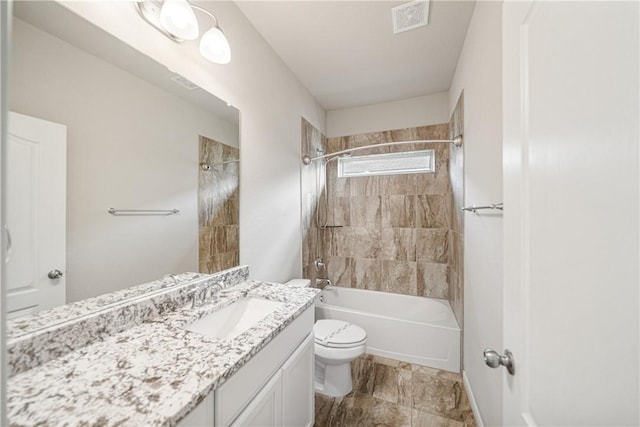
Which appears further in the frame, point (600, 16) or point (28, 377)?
point (28, 377)

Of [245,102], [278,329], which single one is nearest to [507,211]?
[278,329]

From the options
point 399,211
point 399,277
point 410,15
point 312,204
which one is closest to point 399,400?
point 399,277

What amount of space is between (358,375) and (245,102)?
7.50 ft

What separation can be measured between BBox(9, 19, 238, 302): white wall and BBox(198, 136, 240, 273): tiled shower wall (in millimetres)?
61

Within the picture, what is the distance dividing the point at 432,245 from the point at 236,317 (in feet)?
7.15

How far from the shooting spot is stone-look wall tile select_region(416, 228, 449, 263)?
2625mm

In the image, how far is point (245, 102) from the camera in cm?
162

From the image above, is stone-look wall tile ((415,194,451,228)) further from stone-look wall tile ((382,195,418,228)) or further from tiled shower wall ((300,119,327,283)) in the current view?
tiled shower wall ((300,119,327,283))

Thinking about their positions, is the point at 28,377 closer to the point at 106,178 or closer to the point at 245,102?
the point at 106,178

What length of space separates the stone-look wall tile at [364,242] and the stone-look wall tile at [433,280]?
0.51m

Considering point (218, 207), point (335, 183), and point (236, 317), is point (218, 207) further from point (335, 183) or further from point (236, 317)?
point (335, 183)

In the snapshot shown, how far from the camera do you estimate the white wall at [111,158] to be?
75 cm

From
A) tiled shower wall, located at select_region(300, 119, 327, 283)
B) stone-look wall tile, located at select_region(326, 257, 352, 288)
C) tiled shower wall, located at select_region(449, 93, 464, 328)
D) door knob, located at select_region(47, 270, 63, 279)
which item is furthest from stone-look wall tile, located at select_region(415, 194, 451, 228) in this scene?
door knob, located at select_region(47, 270, 63, 279)

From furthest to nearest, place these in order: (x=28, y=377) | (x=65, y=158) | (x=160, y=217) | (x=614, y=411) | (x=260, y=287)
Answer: (x=260, y=287)
(x=160, y=217)
(x=65, y=158)
(x=28, y=377)
(x=614, y=411)
